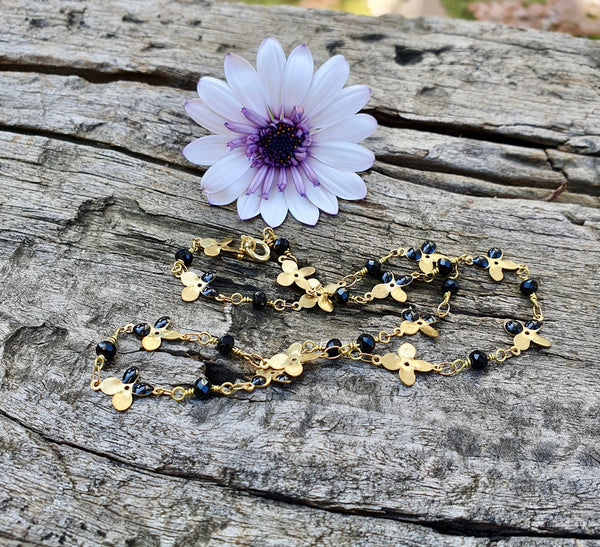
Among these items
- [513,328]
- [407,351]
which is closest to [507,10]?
[513,328]

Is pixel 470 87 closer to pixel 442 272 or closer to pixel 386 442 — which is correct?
pixel 442 272

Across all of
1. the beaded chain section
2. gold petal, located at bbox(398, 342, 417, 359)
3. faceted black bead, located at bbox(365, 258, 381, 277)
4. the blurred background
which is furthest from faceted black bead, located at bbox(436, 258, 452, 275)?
the blurred background

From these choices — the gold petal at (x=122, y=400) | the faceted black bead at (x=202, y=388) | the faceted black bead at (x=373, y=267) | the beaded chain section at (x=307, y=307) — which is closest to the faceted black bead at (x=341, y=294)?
the beaded chain section at (x=307, y=307)

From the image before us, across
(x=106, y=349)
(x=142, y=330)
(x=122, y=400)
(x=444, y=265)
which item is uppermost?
(x=444, y=265)

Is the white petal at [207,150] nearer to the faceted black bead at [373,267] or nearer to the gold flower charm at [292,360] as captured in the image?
the faceted black bead at [373,267]

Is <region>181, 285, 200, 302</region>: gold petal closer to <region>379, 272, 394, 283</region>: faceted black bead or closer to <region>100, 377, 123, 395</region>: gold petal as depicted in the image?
<region>100, 377, 123, 395</region>: gold petal

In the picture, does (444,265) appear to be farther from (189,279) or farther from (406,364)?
(189,279)

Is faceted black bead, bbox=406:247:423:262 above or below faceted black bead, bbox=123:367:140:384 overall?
above
